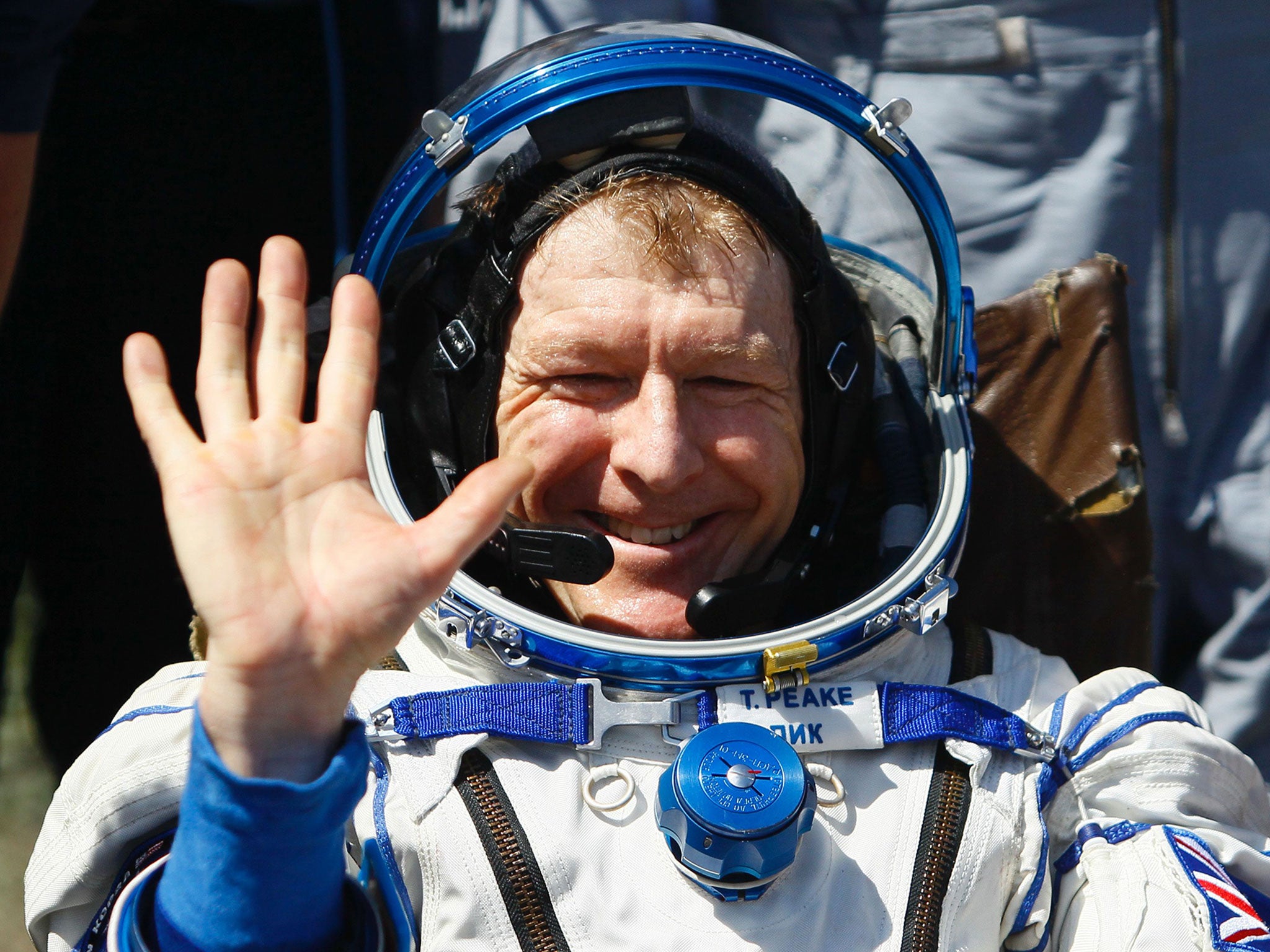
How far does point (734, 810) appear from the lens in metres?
1.40

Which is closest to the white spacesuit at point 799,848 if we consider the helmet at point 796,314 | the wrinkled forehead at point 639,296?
the helmet at point 796,314

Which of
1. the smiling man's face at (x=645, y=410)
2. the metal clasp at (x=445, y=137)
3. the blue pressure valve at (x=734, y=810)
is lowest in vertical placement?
the blue pressure valve at (x=734, y=810)

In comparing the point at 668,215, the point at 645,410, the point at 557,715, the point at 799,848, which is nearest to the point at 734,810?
the point at 799,848

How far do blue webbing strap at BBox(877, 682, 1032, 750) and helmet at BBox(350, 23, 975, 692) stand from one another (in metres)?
0.10

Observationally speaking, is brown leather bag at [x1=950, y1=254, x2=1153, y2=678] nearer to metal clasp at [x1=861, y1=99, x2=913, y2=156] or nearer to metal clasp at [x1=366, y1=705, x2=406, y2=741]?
metal clasp at [x1=861, y1=99, x2=913, y2=156]

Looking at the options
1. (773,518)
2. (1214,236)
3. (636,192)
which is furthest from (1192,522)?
(636,192)

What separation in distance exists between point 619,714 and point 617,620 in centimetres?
16

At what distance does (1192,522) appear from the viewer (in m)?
2.44

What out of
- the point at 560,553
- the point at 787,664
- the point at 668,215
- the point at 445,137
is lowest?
the point at 787,664

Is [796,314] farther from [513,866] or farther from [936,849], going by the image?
[513,866]

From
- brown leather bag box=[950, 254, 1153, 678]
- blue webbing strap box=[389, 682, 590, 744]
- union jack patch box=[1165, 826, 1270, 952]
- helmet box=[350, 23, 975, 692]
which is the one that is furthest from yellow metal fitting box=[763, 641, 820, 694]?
brown leather bag box=[950, 254, 1153, 678]

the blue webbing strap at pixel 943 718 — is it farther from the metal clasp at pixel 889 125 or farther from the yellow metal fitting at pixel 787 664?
the metal clasp at pixel 889 125

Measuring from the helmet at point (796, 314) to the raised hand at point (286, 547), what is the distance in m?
0.39

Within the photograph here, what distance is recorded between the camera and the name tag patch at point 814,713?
157cm
